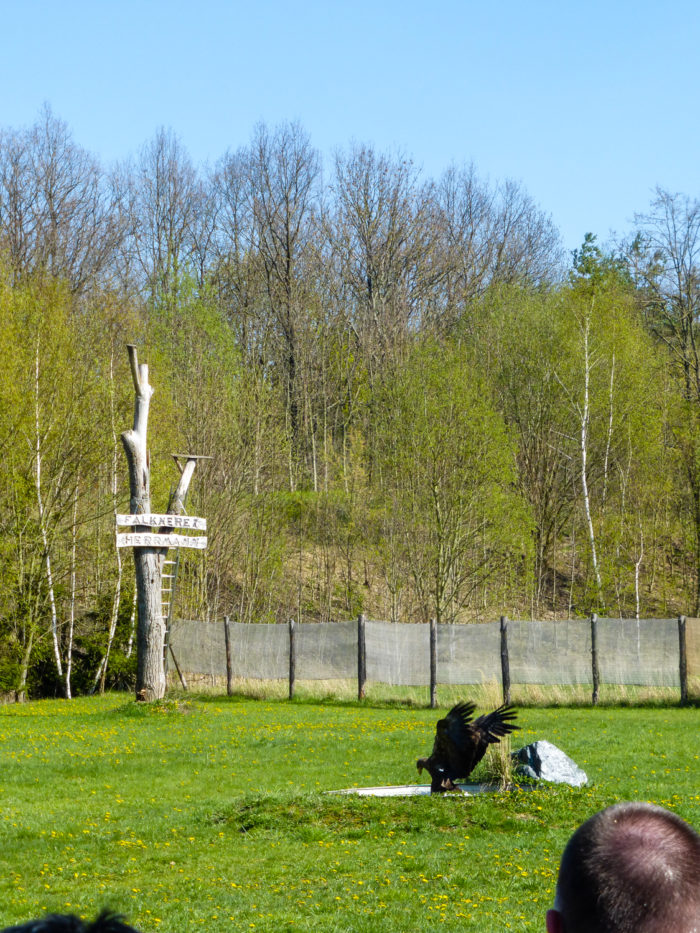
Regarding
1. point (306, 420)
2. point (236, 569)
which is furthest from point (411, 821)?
point (306, 420)

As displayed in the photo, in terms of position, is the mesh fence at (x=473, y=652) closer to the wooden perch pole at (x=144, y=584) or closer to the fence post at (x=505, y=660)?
the fence post at (x=505, y=660)

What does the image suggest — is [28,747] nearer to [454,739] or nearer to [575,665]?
[454,739]

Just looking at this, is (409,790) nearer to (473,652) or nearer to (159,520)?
(159,520)

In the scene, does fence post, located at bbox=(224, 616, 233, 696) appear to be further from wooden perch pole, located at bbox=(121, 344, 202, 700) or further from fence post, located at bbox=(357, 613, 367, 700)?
wooden perch pole, located at bbox=(121, 344, 202, 700)

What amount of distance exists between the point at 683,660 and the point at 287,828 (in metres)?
16.6

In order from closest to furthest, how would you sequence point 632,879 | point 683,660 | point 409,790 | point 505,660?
1. point 632,879
2. point 409,790
3. point 683,660
4. point 505,660

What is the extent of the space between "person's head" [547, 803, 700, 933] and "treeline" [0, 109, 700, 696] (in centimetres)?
2888

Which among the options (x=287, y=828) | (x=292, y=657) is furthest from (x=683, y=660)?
(x=287, y=828)

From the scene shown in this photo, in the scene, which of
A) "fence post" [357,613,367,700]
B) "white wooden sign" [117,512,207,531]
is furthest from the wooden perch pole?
"fence post" [357,613,367,700]

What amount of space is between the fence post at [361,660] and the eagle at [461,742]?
1498cm

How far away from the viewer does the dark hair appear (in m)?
1.29

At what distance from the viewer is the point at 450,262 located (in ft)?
172

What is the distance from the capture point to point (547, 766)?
12.8 metres

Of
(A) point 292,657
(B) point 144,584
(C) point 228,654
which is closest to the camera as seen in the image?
(B) point 144,584
